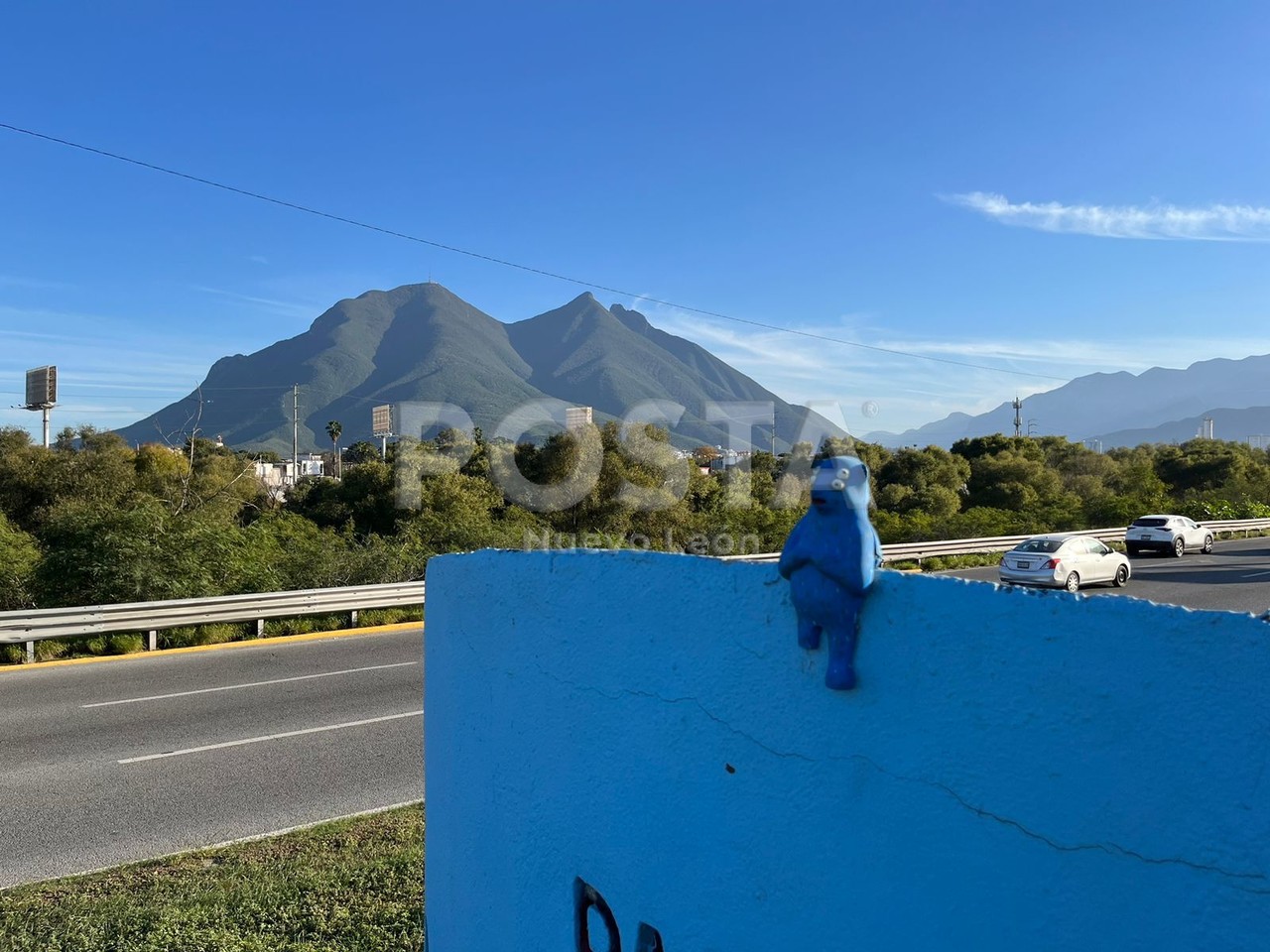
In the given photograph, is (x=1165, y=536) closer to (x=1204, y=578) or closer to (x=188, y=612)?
(x=1204, y=578)

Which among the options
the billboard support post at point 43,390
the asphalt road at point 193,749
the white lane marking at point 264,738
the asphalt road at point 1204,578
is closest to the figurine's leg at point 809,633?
the asphalt road at point 193,749

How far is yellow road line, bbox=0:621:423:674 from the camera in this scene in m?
12.3

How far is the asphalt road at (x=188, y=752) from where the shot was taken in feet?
20.6

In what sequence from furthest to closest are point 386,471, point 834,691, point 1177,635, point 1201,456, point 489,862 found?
point 1201,456, point 386,471, point 489,862, point 834,691, point 1177,635

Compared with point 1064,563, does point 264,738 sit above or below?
below

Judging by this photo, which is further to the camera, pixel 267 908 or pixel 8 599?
pixel 8 599

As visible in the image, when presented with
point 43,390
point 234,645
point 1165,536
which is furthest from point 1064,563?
point 43,390

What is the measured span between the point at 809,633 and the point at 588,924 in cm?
119

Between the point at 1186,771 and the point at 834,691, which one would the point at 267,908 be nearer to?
the point at 834,691

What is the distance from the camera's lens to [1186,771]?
4.51 ft

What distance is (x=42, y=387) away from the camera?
161 ft

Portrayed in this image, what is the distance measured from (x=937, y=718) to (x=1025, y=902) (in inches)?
12.8

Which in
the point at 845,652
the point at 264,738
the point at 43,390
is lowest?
the point at 264,738

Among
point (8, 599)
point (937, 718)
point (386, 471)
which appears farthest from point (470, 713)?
point (386, 471)
